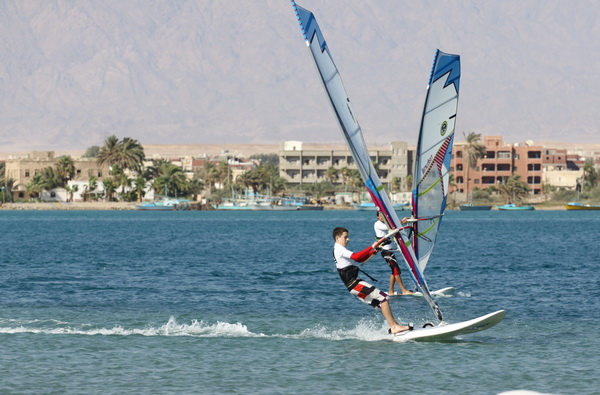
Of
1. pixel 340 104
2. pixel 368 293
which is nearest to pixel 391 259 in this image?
pixel 368 293

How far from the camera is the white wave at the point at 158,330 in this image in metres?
24.3

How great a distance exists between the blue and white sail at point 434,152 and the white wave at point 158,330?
4.57 metres

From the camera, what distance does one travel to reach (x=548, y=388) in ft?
60.3

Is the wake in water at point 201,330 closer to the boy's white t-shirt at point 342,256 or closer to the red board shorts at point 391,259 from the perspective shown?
the boy's white t-shirt at point 342,256

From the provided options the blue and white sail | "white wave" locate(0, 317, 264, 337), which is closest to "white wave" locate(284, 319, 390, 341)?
"white wave" locate(0, 317, 264, 337)

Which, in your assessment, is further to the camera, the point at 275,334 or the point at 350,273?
the point at 275,334

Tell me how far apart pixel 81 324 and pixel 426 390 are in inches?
410

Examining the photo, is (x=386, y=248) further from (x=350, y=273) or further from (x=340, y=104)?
(x=340, y=104)

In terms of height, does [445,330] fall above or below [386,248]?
below

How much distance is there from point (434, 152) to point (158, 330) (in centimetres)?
749

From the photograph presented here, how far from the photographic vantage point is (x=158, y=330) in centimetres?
2475

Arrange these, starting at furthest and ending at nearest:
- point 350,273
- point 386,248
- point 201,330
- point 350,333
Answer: point 386,248
point 201,330
point 350,333
point 350,273

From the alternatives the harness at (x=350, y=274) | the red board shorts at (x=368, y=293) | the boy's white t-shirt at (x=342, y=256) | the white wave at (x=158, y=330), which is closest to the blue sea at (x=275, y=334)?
the white wave at (x=158, y=330)

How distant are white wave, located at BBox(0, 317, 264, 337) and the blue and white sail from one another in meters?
4.57
